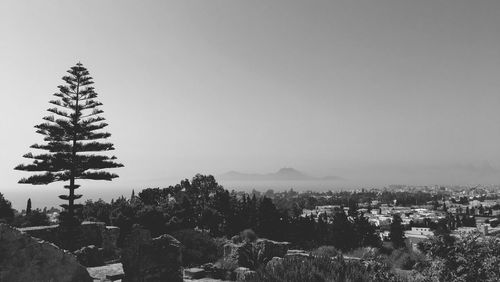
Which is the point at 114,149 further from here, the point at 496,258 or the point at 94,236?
the point at 496,258

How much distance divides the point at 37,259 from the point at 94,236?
11676mm

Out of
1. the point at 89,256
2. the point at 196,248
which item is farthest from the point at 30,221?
the point at 89,256

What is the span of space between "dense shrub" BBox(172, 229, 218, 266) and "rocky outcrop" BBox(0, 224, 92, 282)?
8876 millimetres

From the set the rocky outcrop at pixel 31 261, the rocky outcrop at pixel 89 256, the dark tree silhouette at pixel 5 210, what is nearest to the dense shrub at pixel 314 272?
the rocky outcrop at pixel 31 261

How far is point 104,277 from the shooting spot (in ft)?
30.5

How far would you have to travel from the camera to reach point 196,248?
1795 centimetres

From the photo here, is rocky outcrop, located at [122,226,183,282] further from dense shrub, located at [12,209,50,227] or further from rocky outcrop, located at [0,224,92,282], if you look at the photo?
dense shrub, located at [12,209,50,227]

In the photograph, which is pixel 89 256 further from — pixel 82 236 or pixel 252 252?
pixel 252 252

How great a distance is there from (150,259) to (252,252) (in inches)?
228

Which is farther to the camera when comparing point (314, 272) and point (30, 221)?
point (30, 221)

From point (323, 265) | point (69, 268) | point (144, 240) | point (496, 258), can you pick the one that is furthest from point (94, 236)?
point (496, 258)

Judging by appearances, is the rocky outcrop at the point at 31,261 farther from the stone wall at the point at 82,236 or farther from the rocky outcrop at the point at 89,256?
the stone wall at the point at 82,236

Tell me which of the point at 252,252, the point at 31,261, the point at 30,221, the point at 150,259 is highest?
the point at 31,261

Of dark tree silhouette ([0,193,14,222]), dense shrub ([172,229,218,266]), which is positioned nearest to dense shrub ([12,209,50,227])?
dark tree silhouette ([0,193,14,222])
